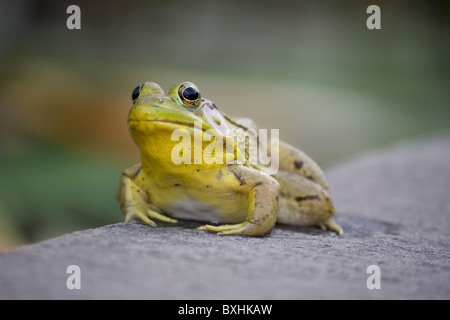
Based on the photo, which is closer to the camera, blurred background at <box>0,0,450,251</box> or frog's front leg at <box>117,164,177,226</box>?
frog's front leg at <box>117,164,177,226</box>

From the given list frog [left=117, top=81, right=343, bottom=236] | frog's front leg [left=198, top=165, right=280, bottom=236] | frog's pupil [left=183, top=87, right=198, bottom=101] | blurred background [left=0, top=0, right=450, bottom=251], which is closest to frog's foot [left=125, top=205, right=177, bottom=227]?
frog [left=117, top=81, right=343, bottom=236]

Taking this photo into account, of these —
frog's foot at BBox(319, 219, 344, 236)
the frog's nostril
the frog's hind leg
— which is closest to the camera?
the frog's nostril

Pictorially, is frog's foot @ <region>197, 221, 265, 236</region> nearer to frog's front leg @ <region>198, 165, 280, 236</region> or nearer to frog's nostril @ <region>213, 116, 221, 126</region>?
frog's front leg @ <region>198, 165, 280, 236</region>

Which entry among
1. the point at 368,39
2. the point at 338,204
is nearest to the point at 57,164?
the point at 338,204

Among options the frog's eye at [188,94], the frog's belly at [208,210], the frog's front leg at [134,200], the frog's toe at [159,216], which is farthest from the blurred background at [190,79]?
the frog's eye at [188,94]

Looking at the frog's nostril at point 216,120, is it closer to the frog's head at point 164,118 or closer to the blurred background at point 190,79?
the frog's head at point 164,118

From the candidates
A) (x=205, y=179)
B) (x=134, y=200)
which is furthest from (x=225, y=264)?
(x=134, y=200)

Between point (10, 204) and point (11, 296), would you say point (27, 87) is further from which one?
point (11, 296)

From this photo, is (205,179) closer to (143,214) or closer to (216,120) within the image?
(216,120)
